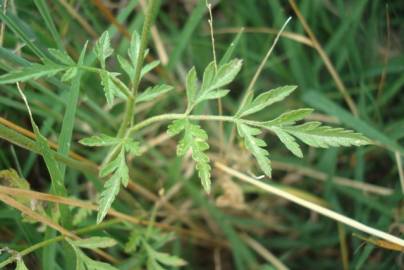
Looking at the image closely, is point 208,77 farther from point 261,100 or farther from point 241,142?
point 241,142

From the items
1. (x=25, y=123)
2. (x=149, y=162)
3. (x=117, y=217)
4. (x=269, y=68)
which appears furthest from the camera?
(x=269, y=68)

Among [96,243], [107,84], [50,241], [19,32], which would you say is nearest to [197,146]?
[107,84]

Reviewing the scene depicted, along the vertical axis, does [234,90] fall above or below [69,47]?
below

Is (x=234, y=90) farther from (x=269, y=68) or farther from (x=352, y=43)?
(x=352, y=43)

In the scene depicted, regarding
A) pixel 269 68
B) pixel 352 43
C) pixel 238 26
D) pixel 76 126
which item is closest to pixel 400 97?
pixel 352 43

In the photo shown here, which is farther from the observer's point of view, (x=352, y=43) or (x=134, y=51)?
(x=352, y=43)

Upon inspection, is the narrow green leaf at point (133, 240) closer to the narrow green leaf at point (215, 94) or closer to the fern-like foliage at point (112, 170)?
the fern-like foliage at point (112, 170)

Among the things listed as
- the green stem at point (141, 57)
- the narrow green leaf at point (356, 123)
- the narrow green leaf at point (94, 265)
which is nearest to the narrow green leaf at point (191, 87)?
the green stem at point (141, 57)
